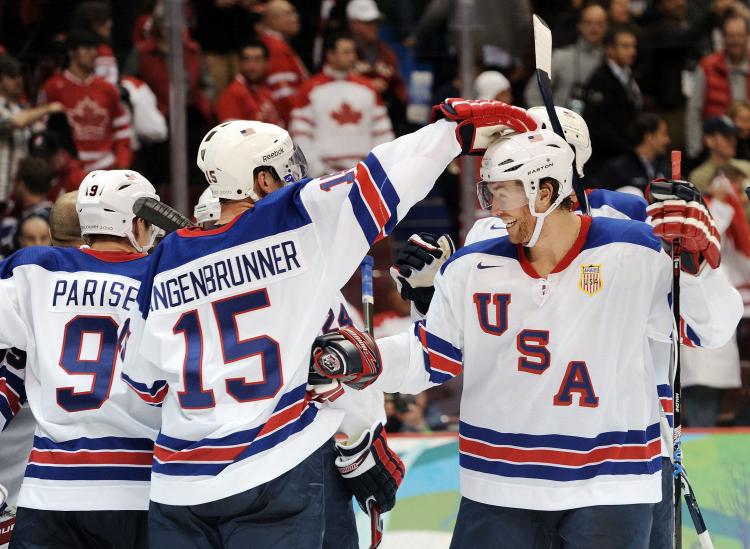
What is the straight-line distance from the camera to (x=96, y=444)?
3.37m

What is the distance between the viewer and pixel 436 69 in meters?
6.42

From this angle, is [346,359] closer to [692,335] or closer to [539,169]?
[539,169]

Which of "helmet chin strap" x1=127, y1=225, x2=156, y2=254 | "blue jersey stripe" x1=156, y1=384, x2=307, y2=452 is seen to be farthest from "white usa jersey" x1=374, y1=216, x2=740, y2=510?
"helmet chin strap" x1=127, y1=225, x2=156, y2=254

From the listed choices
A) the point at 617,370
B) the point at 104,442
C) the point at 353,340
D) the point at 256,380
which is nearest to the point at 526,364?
the point at 617,370

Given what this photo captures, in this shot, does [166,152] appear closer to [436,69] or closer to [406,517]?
[436,69]

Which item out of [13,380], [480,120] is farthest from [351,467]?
[480,120]

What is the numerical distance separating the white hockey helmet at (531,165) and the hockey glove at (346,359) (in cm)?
44

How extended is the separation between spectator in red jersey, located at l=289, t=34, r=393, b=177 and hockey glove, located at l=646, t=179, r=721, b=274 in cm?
351

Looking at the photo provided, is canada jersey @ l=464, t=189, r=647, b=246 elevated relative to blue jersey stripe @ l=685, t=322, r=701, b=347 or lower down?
elevated

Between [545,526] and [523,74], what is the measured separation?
3.58 m

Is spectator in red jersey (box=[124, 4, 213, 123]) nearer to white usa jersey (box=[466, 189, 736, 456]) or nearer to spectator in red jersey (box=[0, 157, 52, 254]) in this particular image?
spectator in red jersey (box=[0, 157, 52, 254])

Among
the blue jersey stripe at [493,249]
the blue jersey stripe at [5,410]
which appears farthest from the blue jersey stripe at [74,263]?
the blue jersey stripe at [493,249]

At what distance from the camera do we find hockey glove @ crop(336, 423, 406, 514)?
3.60m

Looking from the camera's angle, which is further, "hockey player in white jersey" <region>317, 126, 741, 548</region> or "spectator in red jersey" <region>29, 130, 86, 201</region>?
"spectator in red jersey" <region>29, 130, 86, 201</region>
